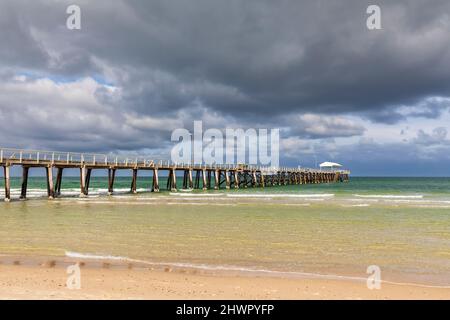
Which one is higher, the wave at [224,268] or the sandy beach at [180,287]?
the sandy beach at [180,287]

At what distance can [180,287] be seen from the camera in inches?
306

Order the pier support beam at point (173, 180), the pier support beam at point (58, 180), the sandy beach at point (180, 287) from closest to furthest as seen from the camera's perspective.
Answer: the sandy beach at point (180, 287)
the pier support beam at point (58, 180)
the pier support beam at point (173, 180)

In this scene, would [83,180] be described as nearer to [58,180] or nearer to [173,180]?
[58,180]

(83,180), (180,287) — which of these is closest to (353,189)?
(83,180)

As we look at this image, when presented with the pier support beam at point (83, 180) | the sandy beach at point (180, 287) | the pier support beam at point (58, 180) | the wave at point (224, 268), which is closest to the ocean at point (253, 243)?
the wave at point (224, 268)

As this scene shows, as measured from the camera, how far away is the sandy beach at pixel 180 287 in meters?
7.16

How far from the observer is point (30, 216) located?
68.4 feet

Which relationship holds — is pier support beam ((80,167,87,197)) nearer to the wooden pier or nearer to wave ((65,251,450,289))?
the wooden pier

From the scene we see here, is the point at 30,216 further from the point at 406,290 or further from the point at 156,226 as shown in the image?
the point at 406,290

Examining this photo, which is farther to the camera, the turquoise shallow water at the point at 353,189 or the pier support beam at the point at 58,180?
the turquoise shallow water at the point at 353,189

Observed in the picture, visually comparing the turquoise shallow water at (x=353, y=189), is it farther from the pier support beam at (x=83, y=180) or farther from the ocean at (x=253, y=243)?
the ocean at (x=253, y=243)

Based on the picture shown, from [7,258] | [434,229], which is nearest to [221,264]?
[7,258]

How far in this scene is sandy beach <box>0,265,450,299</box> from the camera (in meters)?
7.16

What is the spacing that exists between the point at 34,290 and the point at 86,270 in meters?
1.91
